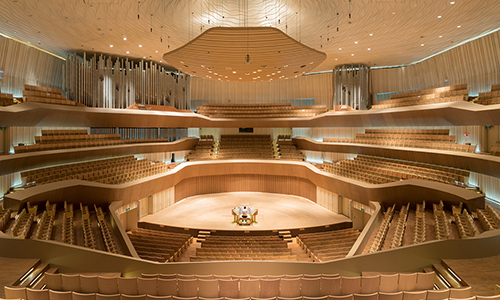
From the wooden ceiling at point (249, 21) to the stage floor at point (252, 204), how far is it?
709cm

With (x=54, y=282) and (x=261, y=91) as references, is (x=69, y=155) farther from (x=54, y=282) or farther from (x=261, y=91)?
(x=261, y=91)

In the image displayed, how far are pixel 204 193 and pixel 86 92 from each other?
24.8 ft

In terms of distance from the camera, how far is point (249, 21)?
9.80 m

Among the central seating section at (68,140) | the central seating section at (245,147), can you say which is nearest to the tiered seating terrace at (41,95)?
the central seating section at (68,140)

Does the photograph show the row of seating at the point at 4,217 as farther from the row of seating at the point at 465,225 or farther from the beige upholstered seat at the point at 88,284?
the row of seating at the point at 465,225

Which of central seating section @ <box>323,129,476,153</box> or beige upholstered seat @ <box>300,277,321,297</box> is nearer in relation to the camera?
beige upholstered seat @ <box>300,277,321,297</box>

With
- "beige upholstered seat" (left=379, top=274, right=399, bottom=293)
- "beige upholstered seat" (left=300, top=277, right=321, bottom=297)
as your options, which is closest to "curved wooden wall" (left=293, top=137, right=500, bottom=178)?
"beige upholstered seat" (left=379, top=274, right=399, bottom=293)

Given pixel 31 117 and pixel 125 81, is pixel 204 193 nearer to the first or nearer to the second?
pixel 125 81

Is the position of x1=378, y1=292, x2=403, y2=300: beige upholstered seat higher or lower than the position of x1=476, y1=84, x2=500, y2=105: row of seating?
lower

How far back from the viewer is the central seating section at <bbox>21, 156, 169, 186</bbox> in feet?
29.4

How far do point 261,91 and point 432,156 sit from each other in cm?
1152

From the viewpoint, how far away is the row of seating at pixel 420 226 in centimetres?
596

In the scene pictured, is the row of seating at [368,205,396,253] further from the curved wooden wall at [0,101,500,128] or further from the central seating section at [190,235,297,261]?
the curved wooden wall at [0,101,500,128]

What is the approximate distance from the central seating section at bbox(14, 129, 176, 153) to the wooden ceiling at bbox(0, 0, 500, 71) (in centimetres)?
360
